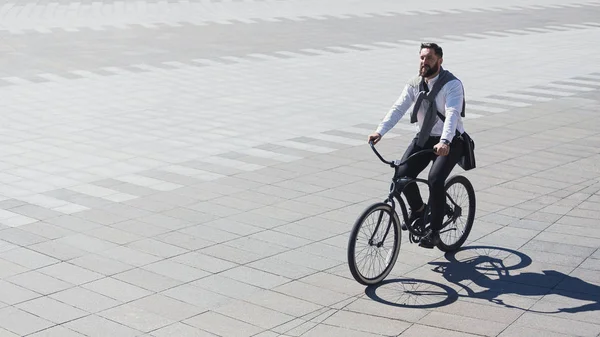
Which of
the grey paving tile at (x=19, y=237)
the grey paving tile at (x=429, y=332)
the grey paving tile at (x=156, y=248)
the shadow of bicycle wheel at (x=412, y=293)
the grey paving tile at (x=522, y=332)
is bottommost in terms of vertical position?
the grey paving tile at (x=19, y=237)

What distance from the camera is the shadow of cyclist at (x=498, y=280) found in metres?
7.64

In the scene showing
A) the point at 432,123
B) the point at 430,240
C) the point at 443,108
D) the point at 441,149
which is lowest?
the point at 430,240

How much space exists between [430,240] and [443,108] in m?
1.11

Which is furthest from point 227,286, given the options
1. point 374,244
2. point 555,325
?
point 555,325

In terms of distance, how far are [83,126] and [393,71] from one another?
7980 millimetres

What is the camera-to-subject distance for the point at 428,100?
8.07 meters

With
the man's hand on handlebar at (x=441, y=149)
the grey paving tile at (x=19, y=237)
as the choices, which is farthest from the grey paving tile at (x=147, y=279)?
the man's hand on handlebar at (x=441, y=149)

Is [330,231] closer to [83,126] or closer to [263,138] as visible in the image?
[263,138]

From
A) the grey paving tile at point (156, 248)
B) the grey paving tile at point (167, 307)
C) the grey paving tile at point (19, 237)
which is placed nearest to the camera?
the grey paving tile at point (167, 307)

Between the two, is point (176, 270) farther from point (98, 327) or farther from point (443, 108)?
point (443, 108)

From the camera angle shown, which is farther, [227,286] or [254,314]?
[227,286]

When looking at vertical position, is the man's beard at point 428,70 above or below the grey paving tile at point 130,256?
above

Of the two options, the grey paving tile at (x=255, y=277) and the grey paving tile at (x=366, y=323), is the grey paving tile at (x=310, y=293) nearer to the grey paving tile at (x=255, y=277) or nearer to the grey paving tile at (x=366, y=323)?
the grey paving tile at (x=255, y=277)

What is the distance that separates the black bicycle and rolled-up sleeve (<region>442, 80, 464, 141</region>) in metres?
0.26
